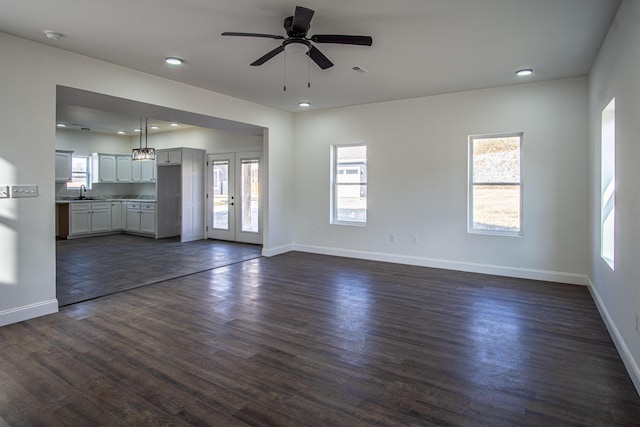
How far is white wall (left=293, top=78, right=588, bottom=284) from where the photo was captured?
4809 millimetres

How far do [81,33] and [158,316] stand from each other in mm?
2779

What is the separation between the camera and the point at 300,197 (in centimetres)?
Answer: 718

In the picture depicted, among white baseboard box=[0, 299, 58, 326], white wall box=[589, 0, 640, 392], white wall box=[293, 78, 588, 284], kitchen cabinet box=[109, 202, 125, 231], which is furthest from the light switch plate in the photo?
kitchen cabinet box=[109, 202, 125, 231]

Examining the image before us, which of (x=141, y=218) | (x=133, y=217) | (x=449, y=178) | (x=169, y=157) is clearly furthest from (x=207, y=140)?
(x=449, y=178)

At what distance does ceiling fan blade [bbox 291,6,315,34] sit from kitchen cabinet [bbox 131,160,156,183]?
25.8ft

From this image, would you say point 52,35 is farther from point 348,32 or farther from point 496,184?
point 496,184

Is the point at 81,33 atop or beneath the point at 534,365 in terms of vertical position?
atop

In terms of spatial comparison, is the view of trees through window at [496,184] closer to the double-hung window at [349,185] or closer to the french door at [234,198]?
the double-hung window at [349,185]

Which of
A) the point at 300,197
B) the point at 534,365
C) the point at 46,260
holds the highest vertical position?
the point at 300,197

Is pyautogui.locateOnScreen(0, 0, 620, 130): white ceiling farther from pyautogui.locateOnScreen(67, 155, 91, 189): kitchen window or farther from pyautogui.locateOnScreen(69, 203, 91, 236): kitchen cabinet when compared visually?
A: pyautogui.locateOnScreen(67, 155, 91, 189): kitchen window

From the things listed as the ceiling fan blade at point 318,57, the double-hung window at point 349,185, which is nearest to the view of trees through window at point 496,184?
the double-hung window at point 349,185

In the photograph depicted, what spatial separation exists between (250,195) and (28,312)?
201 inches

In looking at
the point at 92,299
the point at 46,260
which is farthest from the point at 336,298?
the point at 46,260

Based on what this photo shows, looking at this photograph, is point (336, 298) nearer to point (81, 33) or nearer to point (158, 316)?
point (158, 316)
